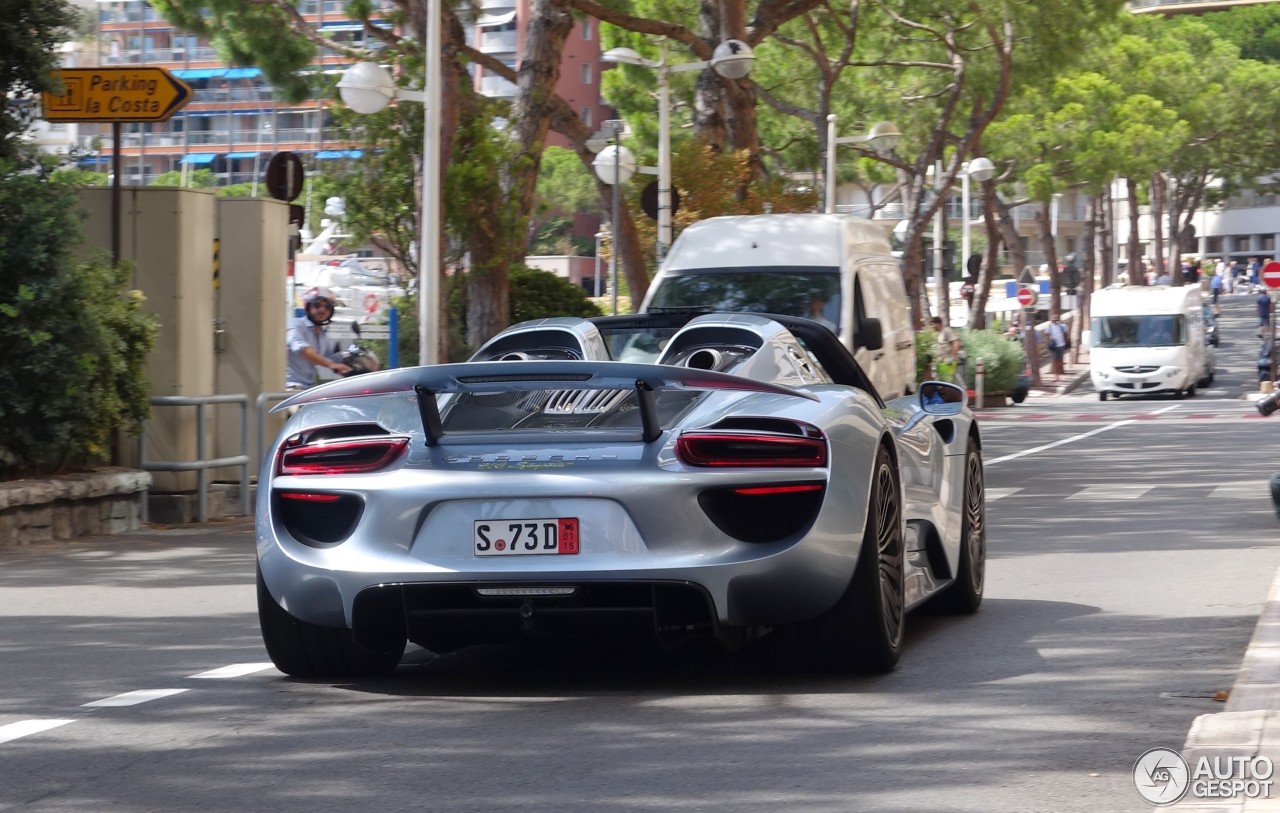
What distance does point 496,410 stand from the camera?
23.7ft

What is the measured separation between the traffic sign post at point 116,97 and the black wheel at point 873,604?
379 inches

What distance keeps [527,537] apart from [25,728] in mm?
1593

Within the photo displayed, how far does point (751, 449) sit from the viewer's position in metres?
6.75

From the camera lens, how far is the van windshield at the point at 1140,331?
173ft

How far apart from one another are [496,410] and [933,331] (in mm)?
35737

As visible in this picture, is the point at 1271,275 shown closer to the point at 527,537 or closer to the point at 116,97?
the point at 116,97

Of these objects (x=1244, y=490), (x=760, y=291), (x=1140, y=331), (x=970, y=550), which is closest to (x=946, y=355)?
(x=1244, y=490)

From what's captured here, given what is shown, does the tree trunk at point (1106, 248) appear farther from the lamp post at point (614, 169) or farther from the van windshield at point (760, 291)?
the van windshield at point (760, 291)

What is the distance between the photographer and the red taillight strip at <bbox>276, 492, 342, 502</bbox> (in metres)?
6.88

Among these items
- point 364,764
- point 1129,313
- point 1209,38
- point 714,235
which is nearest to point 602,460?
point 364,764

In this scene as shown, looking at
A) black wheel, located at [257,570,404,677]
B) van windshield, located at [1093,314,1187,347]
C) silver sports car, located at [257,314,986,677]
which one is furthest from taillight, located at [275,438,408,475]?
van windshield, located at [1093,314,1187,347]

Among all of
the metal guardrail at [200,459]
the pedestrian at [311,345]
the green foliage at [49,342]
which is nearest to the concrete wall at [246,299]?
the pedestrian at [311,345]

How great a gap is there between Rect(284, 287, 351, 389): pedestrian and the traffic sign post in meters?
2.05

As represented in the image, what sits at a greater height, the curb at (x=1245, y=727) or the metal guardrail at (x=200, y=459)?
the metal guardrail at (x=200, y=459)
